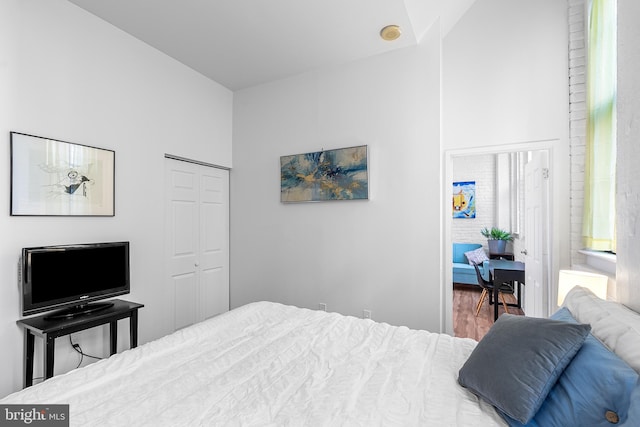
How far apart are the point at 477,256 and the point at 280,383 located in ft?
15.5

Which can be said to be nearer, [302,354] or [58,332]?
[302,354]

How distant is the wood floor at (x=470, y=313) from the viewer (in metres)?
3.37

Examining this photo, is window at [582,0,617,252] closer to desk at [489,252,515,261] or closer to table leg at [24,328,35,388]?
desk at [489,252,515,261]

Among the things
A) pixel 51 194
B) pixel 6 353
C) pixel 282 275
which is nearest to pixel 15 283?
pixel 6 353

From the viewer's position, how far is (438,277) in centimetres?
274

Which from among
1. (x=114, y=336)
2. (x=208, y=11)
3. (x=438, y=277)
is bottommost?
(x=114, y=336)

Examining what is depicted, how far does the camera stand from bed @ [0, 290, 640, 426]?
3.41 feet

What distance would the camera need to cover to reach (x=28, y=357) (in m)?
1.94

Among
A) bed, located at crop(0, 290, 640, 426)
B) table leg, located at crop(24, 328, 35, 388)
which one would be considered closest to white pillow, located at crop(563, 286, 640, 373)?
bed, located at crop(0, 290, 640, 426)

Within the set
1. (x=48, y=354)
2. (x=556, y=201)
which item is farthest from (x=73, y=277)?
(x=556, y=201)

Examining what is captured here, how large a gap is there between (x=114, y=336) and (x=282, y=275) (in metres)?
1.64

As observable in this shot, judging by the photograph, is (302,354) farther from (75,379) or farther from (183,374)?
(75,379)

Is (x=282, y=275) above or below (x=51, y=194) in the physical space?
below

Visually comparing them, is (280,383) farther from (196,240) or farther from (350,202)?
(196,240)
